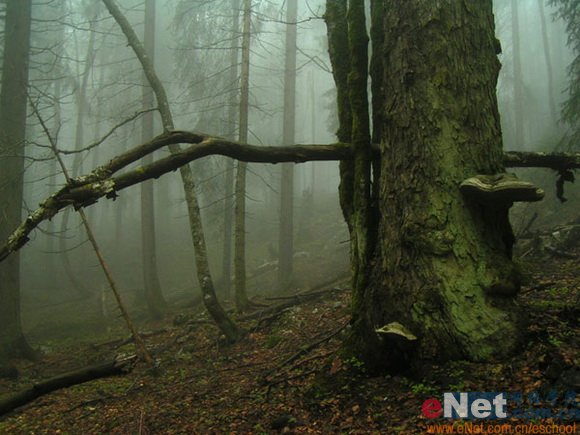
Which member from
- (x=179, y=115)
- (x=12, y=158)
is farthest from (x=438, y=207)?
(x=179, y=115)

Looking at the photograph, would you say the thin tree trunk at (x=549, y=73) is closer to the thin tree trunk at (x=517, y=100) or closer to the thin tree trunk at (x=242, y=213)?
the thin tree trunk at (x=517, y=100)

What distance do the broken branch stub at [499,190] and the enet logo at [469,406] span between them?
1632mm

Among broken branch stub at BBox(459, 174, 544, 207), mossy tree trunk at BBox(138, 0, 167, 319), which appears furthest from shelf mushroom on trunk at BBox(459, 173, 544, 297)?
mossy tree trunk at BBox(138, 0, 167, 319)

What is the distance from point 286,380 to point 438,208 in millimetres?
2815

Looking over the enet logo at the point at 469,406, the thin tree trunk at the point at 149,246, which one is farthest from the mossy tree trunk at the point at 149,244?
the enet logo at the point at 469,406

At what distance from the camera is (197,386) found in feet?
20.7

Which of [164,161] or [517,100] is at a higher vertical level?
[517,100]

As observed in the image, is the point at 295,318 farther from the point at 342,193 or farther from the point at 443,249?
the point at 443,249

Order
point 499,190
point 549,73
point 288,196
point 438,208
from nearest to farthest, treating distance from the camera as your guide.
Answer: point 499,190
point 438,208
point 288,196
point 549,73

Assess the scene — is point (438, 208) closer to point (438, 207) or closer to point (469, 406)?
point (438, 207)

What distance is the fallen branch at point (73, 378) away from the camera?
4.34 m

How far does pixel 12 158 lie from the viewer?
10.5m

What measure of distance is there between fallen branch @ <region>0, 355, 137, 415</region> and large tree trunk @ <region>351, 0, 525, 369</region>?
2.47 metres

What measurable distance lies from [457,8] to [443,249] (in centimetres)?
249
